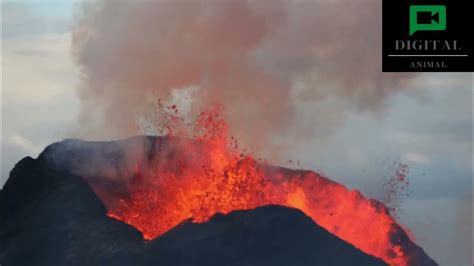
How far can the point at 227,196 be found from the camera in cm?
7500

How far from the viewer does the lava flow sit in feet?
247

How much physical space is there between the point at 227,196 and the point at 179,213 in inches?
177

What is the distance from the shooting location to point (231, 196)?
7519cm

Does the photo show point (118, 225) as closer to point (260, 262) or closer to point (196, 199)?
point (196, 199)

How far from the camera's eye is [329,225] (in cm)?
7912

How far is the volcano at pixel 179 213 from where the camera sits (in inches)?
2808

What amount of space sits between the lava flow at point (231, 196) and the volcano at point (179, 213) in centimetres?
10

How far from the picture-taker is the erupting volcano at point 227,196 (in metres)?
75.2

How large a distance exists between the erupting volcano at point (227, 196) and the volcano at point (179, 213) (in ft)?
0.34

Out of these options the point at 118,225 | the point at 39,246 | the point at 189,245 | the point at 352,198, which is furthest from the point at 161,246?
the point at 352,198

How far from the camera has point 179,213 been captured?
75.9 m

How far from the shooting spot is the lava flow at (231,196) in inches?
2960

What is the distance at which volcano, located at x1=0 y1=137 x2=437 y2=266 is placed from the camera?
7131cm

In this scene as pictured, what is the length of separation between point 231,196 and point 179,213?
4.77m
